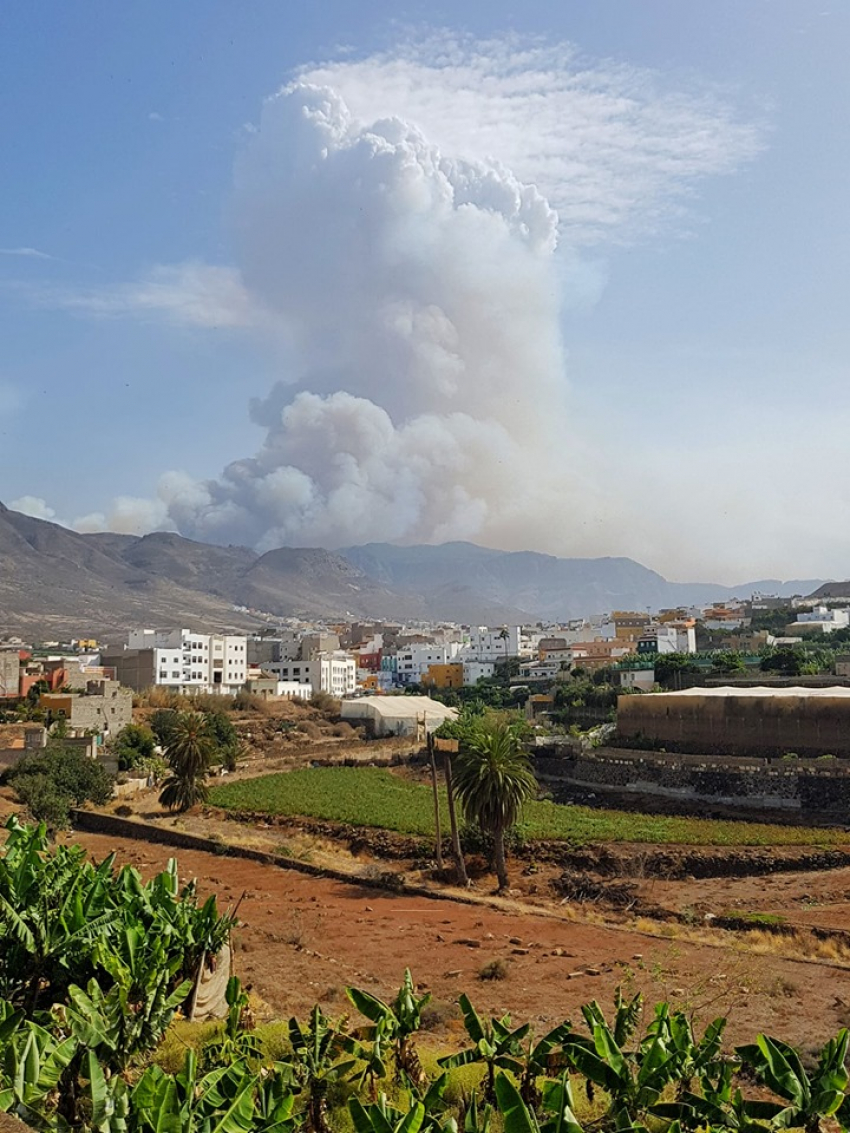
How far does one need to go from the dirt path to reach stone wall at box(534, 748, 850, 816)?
1845cm

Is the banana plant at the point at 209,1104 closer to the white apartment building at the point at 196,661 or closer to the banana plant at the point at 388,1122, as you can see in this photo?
the banana plant at the point at 388,1122

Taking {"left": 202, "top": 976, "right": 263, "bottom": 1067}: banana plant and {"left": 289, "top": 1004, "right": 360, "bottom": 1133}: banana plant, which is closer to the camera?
{"left": 289, "top": 1004, "right": 360, "bottom": 1133}: banana plant

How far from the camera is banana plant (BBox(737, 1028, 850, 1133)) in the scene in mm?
7504

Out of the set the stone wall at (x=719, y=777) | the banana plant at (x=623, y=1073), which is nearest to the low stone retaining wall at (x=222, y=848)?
the banana plant at (x=623, y=1073)

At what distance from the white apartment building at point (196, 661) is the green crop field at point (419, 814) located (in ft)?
129

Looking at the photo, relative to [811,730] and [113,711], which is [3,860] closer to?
[811,730]

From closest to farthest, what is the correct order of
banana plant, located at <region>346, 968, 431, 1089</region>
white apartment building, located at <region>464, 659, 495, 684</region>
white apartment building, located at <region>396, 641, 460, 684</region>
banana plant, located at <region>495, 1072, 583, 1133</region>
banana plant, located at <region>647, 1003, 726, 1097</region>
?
banana plant, located at <region>495, 1072, 583, 1133</region> → banana plant, located at <region>647, 1003, 726, 1097</region> → banana plant, located at <region>346, 968, 431, 1089</region> → white apartment building, located at <region>464, 659, 495, 684</region> → white apartment building, located at <region>396, 641, 460, 684</region>

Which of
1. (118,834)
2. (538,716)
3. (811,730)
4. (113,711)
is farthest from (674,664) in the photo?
(118,834)

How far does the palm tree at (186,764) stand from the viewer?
37.3 meters

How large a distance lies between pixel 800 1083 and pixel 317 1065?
4.73 m

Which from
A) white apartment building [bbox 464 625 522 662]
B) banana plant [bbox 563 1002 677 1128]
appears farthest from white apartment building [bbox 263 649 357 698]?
banana plant [bbox 563 1002 677 1128]

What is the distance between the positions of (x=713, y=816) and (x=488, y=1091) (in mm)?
29135

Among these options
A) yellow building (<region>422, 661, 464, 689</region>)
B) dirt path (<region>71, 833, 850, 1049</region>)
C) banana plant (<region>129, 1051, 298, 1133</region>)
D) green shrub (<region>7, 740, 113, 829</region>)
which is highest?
yellow building (<region>422, 661, 464, 689</region>)

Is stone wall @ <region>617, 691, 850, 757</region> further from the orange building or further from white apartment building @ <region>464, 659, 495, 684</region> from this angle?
the orange building
